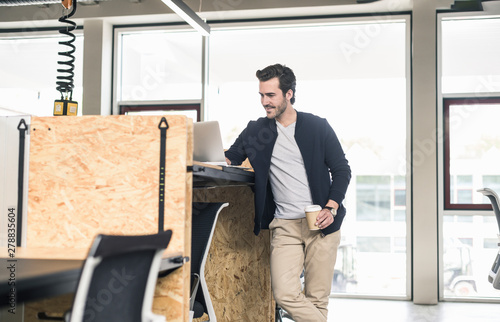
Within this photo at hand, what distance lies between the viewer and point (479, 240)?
5246 millimetres

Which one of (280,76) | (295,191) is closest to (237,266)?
(295,191)

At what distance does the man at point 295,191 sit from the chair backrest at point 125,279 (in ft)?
4.23

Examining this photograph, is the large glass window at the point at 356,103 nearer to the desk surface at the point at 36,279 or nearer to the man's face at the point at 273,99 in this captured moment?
the man's face at the point at 273,99

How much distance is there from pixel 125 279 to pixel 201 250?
0.94 meters

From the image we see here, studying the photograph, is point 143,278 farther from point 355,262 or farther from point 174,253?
point 355,262

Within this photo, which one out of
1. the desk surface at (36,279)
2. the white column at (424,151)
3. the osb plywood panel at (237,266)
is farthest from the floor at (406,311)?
the desk surface at (36,279)

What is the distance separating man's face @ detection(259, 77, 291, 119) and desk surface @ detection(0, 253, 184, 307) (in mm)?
1603

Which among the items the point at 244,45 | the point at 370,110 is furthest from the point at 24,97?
the point at 370,110

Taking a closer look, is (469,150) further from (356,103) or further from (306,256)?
(306,256)

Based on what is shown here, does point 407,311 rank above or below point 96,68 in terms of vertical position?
below

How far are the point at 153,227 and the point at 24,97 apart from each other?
5.00 m

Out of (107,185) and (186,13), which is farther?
(186,13)

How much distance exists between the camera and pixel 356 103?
557cm

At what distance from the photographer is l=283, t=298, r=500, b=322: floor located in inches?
172
